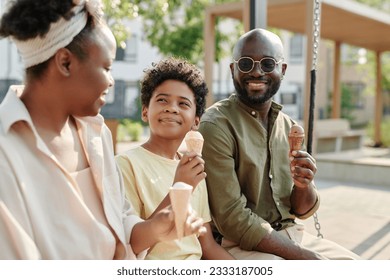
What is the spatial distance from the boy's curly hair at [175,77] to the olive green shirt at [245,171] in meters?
0.19

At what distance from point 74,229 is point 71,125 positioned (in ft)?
1.19

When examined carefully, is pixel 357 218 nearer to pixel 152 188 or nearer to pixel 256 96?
pixel 256 96

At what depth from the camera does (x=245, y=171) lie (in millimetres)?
2691

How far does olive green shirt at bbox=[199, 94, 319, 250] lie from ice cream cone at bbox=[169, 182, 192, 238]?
2.99 ft

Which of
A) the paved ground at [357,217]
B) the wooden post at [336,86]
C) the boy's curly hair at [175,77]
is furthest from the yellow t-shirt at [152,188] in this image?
the wooden post at [336,86]

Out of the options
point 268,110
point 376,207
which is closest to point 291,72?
point 376,207

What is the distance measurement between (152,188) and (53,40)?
0.92m

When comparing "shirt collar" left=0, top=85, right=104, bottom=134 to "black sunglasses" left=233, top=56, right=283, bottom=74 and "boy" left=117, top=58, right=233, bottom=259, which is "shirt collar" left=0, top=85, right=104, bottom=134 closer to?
"boy" left=117, top=58, right=233, bottom=259

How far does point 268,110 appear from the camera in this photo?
2.87 metres

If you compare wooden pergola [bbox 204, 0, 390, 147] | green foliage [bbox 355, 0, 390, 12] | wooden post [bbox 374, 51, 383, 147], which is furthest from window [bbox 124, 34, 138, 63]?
wooden pergola [bbox 204, 0, 390, 147]

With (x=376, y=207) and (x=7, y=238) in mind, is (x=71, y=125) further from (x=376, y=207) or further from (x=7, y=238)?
(x=376, y=207)

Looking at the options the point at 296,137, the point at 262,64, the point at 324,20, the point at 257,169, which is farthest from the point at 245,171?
the point at 324,20

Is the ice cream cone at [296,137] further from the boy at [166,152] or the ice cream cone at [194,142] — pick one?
the ice cream cone at [194,142]

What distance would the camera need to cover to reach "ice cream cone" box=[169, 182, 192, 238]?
5.16 feet
